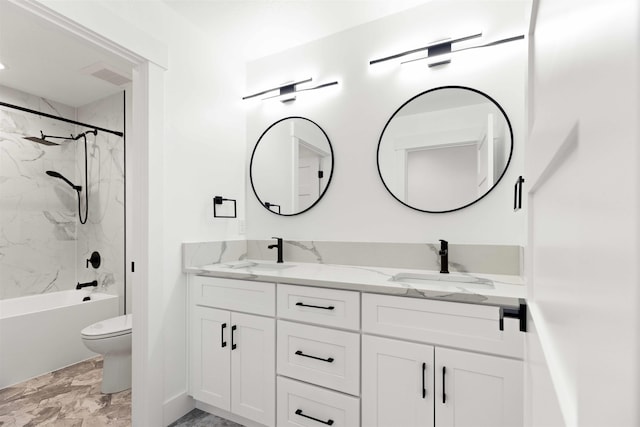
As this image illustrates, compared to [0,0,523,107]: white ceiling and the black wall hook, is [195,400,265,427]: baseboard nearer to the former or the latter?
the black wall hook

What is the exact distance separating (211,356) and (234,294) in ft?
1.37

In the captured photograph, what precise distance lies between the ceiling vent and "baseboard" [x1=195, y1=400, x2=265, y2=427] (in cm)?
258

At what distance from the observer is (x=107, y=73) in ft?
8.88

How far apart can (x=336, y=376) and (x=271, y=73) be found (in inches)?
85.8

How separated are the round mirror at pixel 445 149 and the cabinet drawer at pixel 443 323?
2.46ft

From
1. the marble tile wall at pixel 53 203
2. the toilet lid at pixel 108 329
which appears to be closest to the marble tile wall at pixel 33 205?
the marble tile wall at pixel 53 203

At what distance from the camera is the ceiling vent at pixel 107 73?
8.53 feet

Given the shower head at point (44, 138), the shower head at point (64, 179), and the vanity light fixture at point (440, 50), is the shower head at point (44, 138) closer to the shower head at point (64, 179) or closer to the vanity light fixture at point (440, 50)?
the shower head at point (64, 179)

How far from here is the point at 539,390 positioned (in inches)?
20.0

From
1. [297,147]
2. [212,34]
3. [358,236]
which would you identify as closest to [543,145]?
[358,236]

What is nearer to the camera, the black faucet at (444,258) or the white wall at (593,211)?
the white wall at (593,211)

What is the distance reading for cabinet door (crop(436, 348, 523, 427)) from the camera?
1.23m

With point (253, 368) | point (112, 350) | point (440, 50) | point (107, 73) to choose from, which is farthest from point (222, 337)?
point (107, 73)

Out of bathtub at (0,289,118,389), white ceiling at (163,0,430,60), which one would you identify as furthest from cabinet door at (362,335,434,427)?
bathtub at (0,289,118,389)
